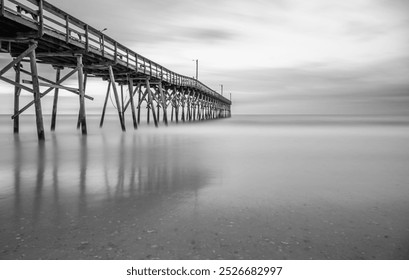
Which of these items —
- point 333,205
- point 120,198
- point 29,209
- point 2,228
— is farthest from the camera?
point 120,198

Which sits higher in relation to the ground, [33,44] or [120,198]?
[33,44]

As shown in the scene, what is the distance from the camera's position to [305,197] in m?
4.45

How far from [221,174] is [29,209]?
12.2 feet

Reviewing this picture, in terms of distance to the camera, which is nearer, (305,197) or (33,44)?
(305,197)

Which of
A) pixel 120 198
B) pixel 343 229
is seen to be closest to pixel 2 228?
pixel 120 198

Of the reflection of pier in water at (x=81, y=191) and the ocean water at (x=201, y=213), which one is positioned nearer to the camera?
the ocean water at (x=201, y=213)

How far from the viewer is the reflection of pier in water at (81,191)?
3.18 meters

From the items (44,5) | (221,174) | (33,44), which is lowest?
(221,174)

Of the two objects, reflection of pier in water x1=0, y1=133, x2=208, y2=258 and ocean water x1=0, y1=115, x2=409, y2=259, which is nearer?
ocean water x1=0, y1=115, x2=409, y2=259

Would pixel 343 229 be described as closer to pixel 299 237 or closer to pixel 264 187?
pixel 299 237

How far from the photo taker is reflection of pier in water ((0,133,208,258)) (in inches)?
125

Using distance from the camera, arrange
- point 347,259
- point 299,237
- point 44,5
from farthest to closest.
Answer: point 44,5 → point 299,237 → point 347,259

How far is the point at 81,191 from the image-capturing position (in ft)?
15.3

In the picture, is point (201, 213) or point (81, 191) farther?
point (81, 191)
